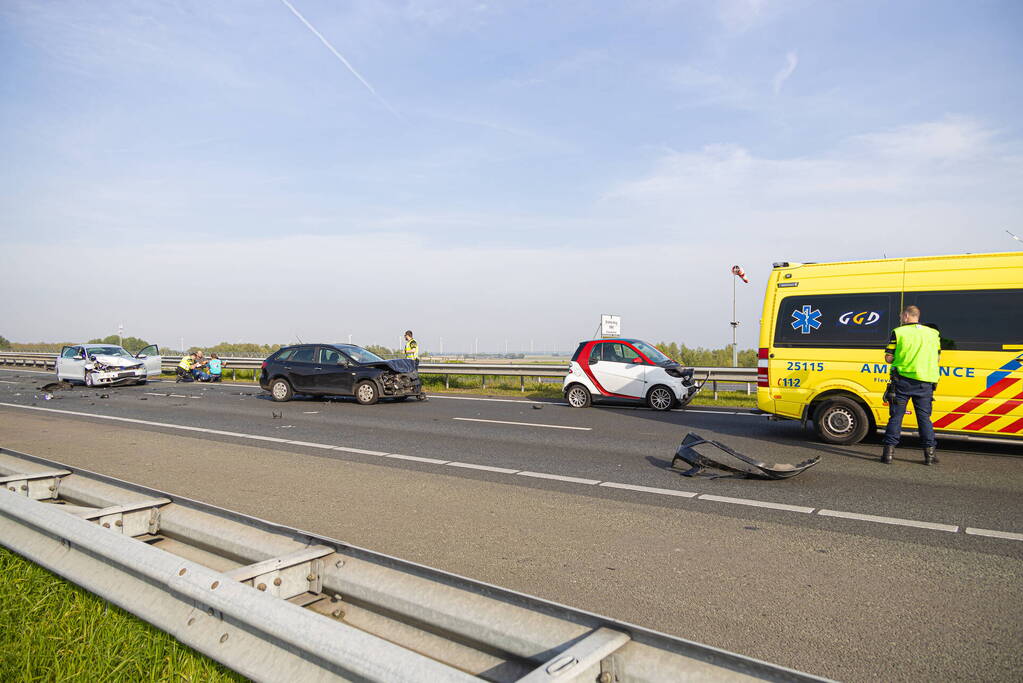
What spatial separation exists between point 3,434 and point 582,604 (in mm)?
11554

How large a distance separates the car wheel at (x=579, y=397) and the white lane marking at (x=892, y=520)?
10.9 m

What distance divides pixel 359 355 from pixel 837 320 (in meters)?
12.1

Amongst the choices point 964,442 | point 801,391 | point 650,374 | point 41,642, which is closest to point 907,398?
point 801,391

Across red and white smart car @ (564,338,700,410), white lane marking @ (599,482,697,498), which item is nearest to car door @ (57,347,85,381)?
red and white smart car @ (564,338,700,410)

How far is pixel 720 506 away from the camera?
6.30 m

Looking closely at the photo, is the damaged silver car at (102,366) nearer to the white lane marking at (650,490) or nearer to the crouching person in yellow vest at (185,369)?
the crouching person in yellow vest at (185,369)

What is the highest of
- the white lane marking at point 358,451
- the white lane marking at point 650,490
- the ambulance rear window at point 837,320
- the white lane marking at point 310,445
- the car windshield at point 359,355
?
the ambulance rear window at point 837,320

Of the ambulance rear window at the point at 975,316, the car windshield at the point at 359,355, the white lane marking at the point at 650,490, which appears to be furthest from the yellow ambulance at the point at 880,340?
the car windshield at the point at 359,355

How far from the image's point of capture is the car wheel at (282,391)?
60.8ft

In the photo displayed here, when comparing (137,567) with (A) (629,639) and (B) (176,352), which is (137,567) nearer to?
(A) (629,639)

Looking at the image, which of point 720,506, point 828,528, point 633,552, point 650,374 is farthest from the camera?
point 650,374

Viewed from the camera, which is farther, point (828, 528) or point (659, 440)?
point (659, 440)

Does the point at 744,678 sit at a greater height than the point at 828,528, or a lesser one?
greater

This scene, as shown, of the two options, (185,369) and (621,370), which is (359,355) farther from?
(185,369)
